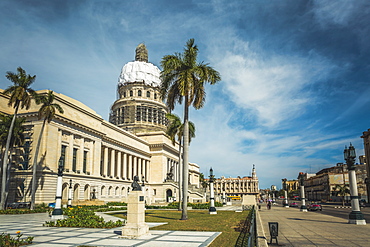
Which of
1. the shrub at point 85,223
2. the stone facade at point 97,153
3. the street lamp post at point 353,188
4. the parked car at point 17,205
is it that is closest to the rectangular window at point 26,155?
the stone facade at point 97,153

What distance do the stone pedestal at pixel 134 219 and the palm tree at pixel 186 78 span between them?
380 inches

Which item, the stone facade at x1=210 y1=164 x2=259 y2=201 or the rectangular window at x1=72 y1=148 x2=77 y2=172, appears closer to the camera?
the rectangular window at x1=72 y1=148 x2=77 y2=172

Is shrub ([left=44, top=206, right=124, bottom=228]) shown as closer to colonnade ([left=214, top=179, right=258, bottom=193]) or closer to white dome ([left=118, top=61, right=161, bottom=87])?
white dome ([left=118, top=61, right=161, bottom=87])

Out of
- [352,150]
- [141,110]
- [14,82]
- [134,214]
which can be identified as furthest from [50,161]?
[141,110]

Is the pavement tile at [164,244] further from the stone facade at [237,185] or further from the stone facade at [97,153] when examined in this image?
the stone facade at [237,185]

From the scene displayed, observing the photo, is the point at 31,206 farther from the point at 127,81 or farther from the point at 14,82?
the point at 127,81

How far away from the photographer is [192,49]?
2622 centimetres

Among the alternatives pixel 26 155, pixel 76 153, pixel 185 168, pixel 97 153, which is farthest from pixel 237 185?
pixel 185 168

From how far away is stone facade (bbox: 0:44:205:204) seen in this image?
1726 inches

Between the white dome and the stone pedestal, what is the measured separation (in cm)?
8490

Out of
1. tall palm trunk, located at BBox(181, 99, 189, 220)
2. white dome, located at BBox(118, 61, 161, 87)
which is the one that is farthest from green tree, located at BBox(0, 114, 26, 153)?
white dome, located at BBox(118, 61, 161, 87)

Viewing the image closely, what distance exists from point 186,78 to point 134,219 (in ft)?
44.3

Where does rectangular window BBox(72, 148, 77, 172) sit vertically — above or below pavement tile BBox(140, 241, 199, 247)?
above

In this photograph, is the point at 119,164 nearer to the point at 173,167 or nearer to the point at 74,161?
the point at 74,161
